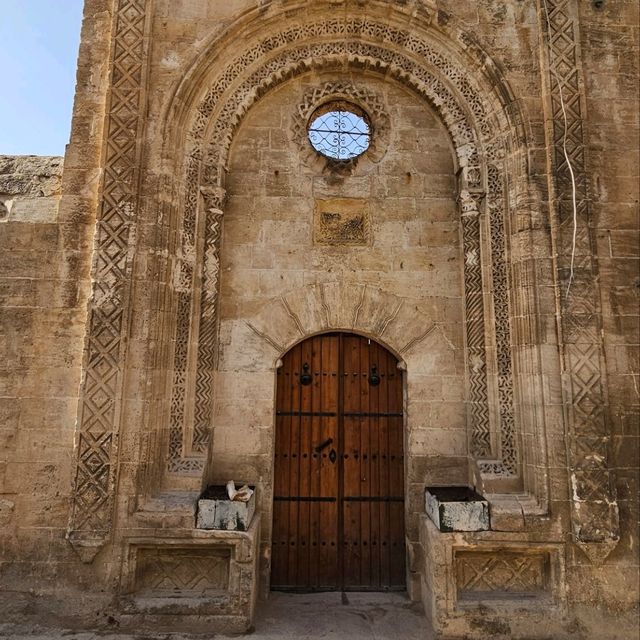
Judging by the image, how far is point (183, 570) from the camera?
4.42m

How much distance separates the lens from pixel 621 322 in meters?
4.65

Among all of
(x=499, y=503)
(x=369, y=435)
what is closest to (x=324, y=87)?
(x=369, y=435)

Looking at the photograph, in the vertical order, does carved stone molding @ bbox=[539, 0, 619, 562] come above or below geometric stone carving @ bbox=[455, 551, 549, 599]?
above

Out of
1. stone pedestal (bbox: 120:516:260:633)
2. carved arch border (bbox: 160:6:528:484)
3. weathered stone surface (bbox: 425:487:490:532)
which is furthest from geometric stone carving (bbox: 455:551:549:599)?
stone pedestal (bbox: 120:516:260:633)

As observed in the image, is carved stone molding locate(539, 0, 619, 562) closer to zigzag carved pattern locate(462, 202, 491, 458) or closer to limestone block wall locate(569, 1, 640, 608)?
limestone block wall locate(569, 1, 640, 608)

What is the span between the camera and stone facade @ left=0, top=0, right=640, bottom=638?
430 centimetres

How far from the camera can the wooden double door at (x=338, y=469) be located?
4930 millimetres

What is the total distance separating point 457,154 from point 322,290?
6.92ft

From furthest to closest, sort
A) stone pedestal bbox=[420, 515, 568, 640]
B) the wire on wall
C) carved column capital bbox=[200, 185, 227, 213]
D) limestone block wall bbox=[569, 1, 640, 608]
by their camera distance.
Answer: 1. carved column capital bbox=[200, 185, 227, 213]
2. the wire on wall
3. limestone block wall bbox=[569, 1, 640, 608]
4. stone pedestal bbox=[420, 515, 568, 640]

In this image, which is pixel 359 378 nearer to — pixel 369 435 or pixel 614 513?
pixel 369 435

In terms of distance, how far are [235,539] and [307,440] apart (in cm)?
122

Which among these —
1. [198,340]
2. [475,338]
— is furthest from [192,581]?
[475,338]

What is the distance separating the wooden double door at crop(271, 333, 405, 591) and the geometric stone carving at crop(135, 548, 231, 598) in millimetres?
707

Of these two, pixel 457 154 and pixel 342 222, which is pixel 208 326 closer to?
pixel 342 222
